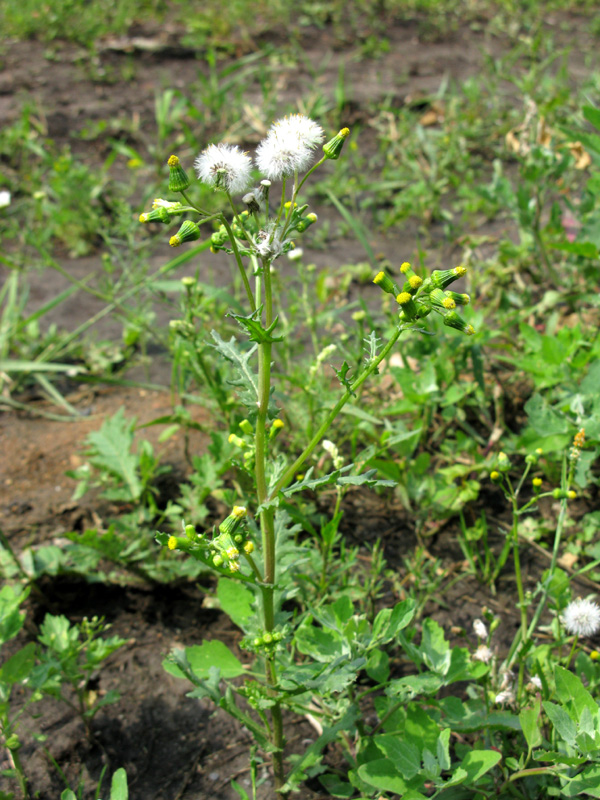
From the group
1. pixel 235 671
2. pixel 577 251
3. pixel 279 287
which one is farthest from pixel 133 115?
pixel 235 671

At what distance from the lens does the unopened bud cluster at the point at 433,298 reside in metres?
1.10

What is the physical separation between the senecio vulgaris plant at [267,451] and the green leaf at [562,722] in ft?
1.09

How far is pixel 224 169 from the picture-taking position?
3.82 feet

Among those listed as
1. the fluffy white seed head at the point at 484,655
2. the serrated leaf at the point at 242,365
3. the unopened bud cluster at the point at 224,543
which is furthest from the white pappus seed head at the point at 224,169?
the fluffy white seed head at the point at 484,655

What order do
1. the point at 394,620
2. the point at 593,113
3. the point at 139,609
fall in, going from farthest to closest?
the point at 593,113, the point at 139,609, the point at 394,620

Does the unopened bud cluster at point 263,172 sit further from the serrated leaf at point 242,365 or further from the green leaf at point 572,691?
the green leaf at point 572,691

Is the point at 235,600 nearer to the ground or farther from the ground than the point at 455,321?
nearer to the ground

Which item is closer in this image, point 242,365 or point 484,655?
point 242,365

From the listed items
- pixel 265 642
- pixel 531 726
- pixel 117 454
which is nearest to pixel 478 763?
pixel 531 726

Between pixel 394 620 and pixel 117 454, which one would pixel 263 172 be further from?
pixel 117 454

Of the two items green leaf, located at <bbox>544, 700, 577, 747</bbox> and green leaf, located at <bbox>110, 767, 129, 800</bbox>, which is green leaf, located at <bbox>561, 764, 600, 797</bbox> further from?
green leaf, located at <bbox>110, 767, 129, 800</bbox>

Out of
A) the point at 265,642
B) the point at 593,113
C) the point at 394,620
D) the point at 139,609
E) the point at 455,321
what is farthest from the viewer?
the point at 593,113

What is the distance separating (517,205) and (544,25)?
4115 millimetres

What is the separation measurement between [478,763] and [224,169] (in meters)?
1.30
